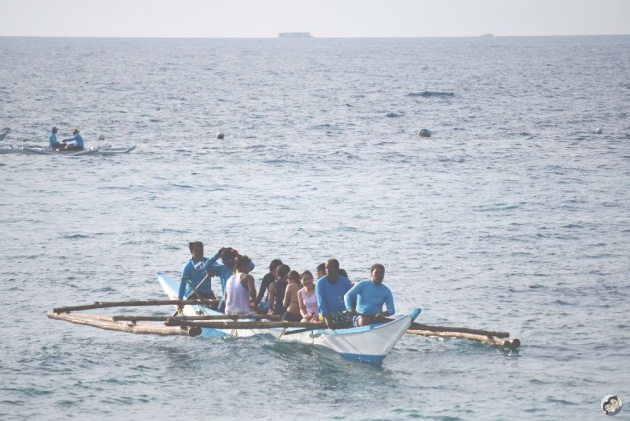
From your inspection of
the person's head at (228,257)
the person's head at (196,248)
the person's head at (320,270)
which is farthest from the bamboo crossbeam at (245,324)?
the person's head at (196,248)

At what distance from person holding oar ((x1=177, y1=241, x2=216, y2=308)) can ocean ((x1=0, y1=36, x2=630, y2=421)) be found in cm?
117

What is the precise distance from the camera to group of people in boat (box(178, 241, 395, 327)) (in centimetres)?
1777

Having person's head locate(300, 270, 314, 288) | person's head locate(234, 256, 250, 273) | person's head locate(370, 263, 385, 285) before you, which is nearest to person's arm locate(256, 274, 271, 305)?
person's head locate(234, 256, 250, 273)

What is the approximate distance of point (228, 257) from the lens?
19.9 m

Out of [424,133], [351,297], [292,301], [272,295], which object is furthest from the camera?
[424,133]

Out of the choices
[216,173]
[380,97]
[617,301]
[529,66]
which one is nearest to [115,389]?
[617,301]

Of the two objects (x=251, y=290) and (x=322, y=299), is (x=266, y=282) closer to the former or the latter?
(x=251, y=290)

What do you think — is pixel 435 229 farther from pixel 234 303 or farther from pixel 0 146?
pixel 0 146

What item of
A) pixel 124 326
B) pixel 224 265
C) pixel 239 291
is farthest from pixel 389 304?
pixel 124 326

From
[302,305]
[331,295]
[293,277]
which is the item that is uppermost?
[293,277]

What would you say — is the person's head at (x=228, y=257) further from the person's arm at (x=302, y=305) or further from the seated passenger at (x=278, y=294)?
the person's arm at (x=302, y=305)

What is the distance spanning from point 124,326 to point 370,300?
212 inches

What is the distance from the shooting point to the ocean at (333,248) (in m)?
17.2

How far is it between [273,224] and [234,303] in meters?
13.4
